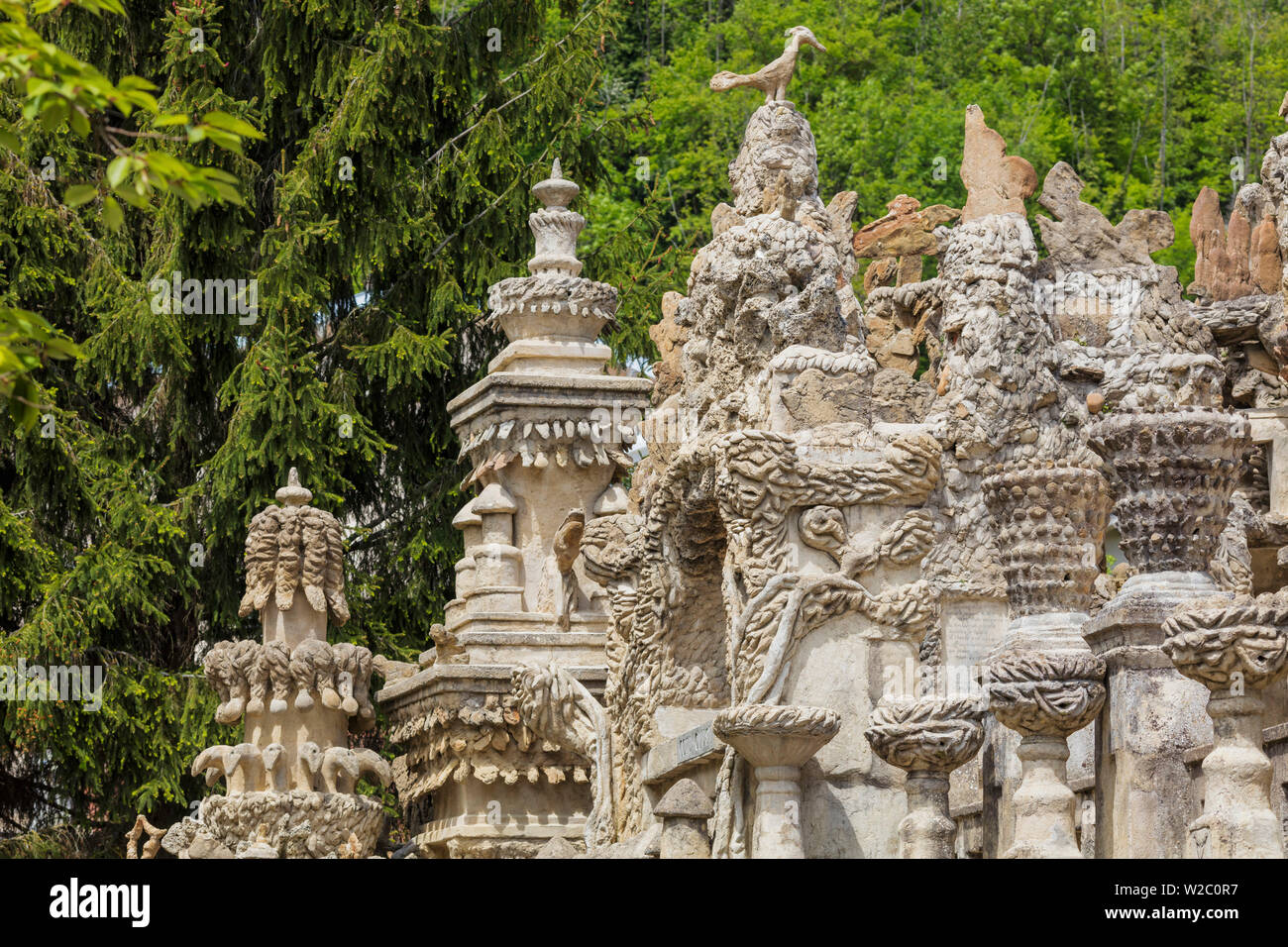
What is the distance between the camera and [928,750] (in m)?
10.4

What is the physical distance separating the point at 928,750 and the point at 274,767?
289 inches

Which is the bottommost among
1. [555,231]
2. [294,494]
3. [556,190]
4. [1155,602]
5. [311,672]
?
[1155,602]

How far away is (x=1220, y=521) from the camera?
1042 cm

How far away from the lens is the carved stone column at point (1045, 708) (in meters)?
9.71

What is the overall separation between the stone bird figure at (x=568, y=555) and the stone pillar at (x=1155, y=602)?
7.60 metres

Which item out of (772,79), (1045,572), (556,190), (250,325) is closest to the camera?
(1045,572)

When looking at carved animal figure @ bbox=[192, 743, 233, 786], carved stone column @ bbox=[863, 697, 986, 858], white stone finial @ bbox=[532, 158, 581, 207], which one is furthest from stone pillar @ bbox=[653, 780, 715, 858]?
white stone finial @ bbox=[532, 158, 581, 207]

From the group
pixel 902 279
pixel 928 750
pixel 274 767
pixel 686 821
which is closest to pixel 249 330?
pixel 902 279

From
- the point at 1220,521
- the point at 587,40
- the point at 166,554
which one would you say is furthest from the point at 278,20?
the point at 1220,521

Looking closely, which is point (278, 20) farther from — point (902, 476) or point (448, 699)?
point (902, 476)

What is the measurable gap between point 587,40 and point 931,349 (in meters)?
11.6

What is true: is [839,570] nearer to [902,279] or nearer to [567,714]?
[567,714]

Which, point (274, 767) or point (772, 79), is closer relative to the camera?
point (772, 79)
